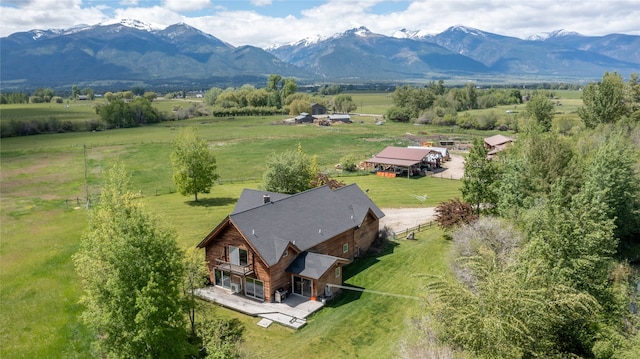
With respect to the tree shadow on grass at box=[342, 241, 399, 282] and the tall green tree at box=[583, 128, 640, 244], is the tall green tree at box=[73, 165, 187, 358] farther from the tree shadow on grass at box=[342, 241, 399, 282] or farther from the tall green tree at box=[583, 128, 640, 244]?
the tall green tree at box=[583, 128, 640, 244]

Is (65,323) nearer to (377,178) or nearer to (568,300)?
(568,300)

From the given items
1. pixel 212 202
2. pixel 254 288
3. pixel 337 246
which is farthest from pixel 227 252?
pixel 212 202

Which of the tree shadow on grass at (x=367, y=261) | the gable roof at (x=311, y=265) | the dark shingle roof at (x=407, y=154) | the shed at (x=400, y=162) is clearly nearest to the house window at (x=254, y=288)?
the gable roof at (x=311, y=265)

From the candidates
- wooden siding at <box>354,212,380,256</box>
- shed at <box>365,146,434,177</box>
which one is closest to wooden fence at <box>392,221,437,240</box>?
wooden siding at <box>354,212,380,256</box>

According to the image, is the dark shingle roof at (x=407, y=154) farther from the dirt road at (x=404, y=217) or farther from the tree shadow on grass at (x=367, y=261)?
the tree shadow on grass at (x=367, y=261)

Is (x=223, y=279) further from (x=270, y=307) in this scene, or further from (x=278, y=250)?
(x=278, y=250)

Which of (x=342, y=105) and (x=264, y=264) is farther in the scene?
(x=342, y=105)

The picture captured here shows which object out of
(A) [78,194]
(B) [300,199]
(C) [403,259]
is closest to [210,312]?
(B) [300,199]
